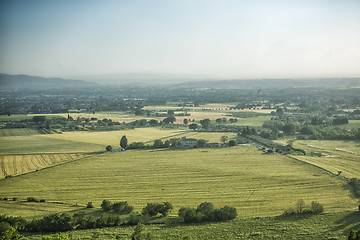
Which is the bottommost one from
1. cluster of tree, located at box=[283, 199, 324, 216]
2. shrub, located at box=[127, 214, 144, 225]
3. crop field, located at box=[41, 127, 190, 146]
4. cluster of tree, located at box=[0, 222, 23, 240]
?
shrub, located at box=[127, 214, 144, 225]

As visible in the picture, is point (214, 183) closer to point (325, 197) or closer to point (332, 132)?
point (325, 197)

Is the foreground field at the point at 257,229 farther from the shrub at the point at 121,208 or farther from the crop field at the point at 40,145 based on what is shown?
the crop field at the point at 40,145

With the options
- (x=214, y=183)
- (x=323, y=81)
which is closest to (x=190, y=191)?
(x=214, y=183)

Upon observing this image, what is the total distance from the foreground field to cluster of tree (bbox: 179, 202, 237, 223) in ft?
1.43

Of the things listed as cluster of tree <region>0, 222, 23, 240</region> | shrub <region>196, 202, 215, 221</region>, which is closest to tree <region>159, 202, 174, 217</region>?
shrub <region>196, 202, 215, 221</region>

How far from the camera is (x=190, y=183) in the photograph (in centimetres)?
2198

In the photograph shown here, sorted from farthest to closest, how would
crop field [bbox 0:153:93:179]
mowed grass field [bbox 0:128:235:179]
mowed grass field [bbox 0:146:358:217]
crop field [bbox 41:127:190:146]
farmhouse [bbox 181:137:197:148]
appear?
crop field [bbox 41:127:190:146]
farmhouse [bbox 181:137:197:148]
mowed grass field [bbox 0:128:235:179]
crop field [bbox 0:153:93:179]
mowed grass field [bbox 0:146:358:217]

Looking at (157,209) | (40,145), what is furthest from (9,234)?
(40,145)

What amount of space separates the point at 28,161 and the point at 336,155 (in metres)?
29.0

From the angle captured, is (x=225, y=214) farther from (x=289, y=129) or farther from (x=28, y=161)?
(x=289, y=129)

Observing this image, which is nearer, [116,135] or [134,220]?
[134,220]

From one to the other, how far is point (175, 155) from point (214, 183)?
9284 mm

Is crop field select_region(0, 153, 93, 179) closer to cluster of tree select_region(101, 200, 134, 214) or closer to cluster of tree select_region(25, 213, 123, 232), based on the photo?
cluster of tree select_region(25, 213, 123, 232)

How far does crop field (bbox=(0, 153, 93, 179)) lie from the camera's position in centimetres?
2507
